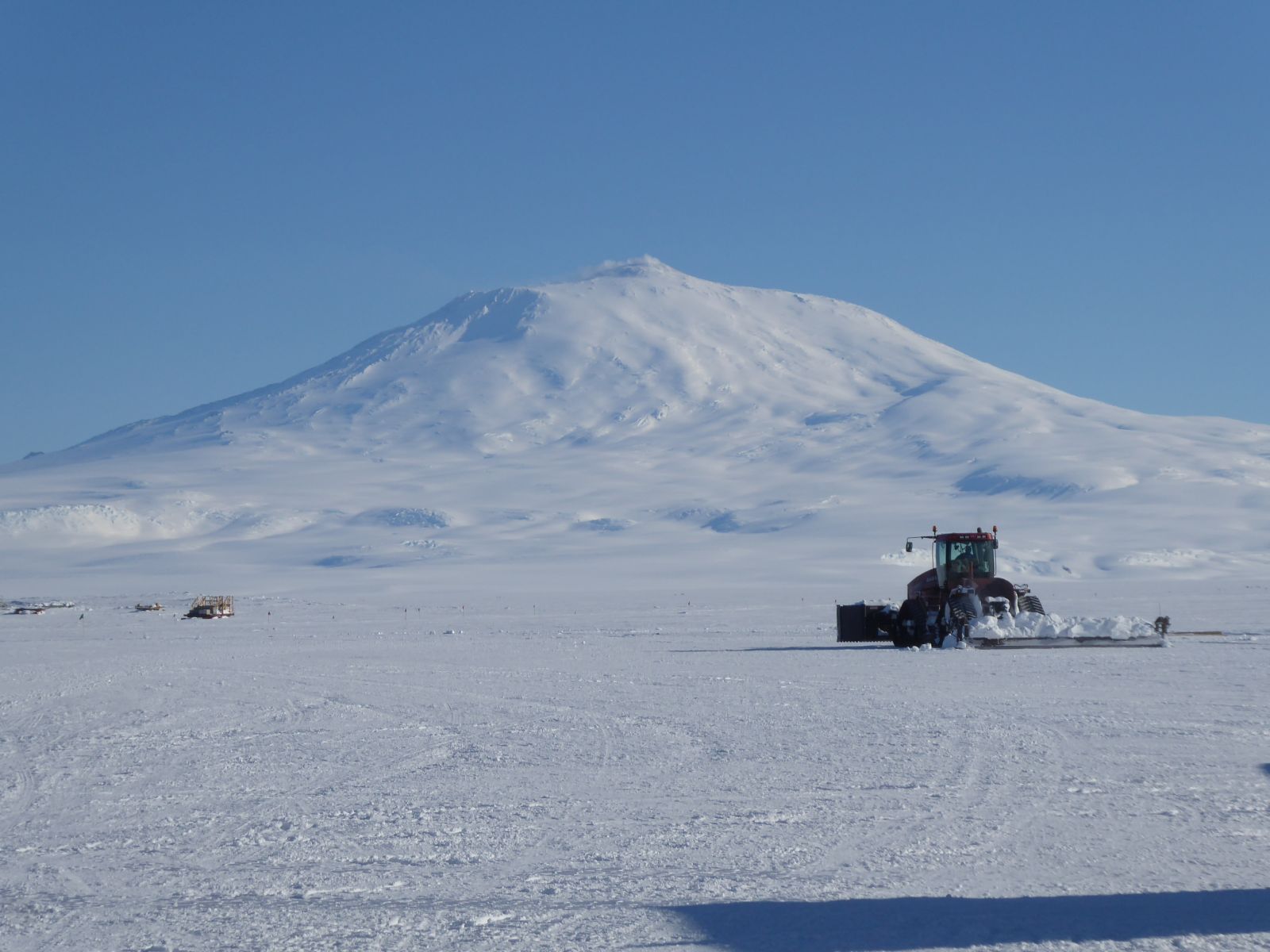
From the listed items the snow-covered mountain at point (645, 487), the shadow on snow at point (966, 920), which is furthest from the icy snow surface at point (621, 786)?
the snow-covered mountain at point (645, 487)

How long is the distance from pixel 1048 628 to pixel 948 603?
1919 mm

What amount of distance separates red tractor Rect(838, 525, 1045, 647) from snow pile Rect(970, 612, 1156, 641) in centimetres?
28

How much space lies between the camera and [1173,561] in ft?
379

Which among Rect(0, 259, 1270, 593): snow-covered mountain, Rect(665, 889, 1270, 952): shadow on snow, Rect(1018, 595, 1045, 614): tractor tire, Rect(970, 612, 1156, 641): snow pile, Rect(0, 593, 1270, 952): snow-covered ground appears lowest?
Rect(665, 889, 1270, 952): shadow on snow

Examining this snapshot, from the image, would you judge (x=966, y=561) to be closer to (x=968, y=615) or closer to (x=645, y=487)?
(x=968, y=615)

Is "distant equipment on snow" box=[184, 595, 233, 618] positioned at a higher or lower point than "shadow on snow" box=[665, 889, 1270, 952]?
higher

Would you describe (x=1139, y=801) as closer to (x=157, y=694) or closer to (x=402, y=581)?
(x=157, y=694)

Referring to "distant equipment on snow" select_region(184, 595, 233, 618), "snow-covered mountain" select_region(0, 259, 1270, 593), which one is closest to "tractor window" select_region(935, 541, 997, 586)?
"distant equipment on snow" select_region(184, 595, 233, 618)

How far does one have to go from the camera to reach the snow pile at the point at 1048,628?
24.5 meters

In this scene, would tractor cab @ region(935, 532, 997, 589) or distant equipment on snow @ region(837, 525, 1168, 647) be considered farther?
tractor cab @ region(935, 532, 997, 589)

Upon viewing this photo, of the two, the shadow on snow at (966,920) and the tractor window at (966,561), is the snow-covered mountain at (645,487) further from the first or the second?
the shadow on snow at (966,920)

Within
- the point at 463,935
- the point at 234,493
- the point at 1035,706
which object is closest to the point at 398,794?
the point at 463,935

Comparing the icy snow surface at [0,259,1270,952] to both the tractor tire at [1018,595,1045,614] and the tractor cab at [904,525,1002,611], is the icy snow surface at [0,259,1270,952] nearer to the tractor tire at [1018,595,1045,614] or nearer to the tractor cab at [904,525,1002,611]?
the tractor cab at [904,525,1002,611]

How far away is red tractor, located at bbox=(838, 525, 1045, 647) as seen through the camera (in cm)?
2545
